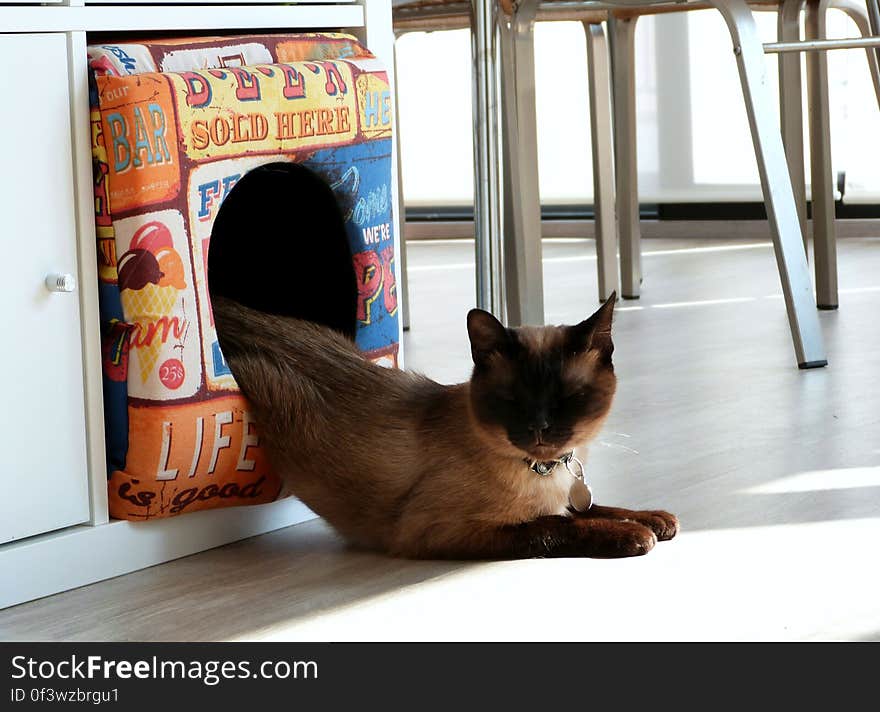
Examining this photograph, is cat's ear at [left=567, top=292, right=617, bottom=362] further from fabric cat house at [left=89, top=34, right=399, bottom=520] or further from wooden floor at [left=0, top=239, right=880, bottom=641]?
fabric cat house at [left=89, top=34, right=399, bottom=520]

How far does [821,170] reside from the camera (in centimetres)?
321

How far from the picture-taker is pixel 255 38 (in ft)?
5.51

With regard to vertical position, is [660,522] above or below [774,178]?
below

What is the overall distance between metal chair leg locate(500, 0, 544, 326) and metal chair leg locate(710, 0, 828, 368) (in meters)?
0.38

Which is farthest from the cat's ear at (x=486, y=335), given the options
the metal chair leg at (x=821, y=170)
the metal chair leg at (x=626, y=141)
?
the metal chair leg at (x=626, y=141)

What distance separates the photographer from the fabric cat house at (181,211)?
4.82ft

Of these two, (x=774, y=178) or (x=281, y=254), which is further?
(x=774, y=178)

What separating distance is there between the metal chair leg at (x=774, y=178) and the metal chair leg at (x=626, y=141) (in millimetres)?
1061

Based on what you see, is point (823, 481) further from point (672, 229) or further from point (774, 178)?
point (672, 229)

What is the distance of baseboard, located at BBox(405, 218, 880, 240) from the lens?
476 centimetres

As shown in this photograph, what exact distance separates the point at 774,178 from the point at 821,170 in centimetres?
79
